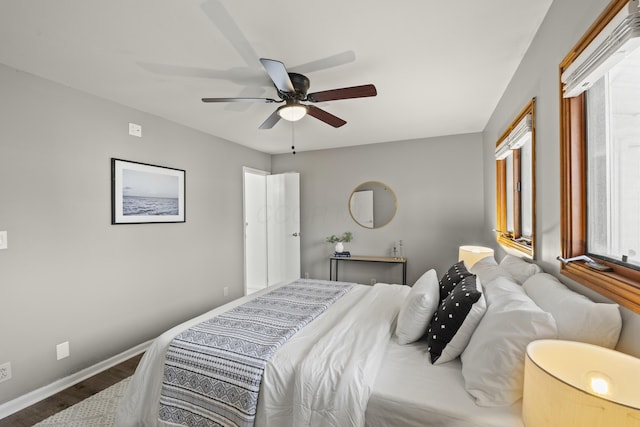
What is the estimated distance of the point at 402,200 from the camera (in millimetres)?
4527

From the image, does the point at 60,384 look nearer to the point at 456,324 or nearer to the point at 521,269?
the point at 456,324

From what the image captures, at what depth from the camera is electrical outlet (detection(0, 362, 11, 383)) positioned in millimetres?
2138

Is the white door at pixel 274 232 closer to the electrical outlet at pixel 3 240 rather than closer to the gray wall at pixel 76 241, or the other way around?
the gray wall at pixel 76 241

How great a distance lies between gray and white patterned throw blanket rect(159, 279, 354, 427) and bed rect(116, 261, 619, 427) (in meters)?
0.06

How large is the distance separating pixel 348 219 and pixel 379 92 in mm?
2427

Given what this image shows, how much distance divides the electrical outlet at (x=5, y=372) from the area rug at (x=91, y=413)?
0.43 meters

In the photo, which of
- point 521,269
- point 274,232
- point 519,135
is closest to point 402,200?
point 274,232

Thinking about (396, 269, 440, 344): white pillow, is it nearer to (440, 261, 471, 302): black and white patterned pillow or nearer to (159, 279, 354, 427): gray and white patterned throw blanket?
(440, 261, 471, 302): black and white patterned pillow

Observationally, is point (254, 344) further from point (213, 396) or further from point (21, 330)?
point (21, 330)

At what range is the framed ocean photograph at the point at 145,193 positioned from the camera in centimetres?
287

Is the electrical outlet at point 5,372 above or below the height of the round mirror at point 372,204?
below

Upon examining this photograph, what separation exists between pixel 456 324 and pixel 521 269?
727 mm

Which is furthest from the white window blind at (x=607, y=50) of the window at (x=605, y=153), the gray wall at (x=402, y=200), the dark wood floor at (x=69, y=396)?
the dark wood floor at (x=69, y=396)

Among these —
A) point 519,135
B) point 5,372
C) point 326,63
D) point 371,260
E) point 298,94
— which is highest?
point 326,63
